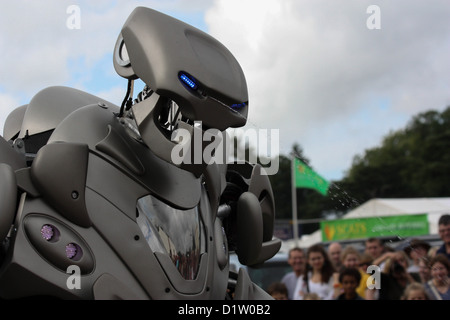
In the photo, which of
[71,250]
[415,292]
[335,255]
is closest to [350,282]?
[415,292]

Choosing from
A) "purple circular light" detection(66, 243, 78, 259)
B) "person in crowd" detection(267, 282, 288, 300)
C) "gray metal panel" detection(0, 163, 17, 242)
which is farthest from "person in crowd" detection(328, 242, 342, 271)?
"gray metal panel" detection(0, 163, 17, 242)

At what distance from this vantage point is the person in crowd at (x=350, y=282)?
5305mm

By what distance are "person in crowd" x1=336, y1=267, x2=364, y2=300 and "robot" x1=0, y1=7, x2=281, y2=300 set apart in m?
3.49

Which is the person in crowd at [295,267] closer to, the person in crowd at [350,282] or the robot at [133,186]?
the person in crowd at [350,282]

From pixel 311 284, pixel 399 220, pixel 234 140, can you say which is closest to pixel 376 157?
pixel 399 220

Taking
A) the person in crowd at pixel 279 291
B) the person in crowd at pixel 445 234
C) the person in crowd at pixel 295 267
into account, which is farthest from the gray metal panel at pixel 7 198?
the person in crowd at pixel 295 267

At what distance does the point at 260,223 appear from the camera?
2410 mm

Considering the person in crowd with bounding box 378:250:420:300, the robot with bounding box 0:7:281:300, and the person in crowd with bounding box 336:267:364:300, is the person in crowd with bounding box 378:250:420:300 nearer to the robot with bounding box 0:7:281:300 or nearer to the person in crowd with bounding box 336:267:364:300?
the person in crowd with bounding box 336:267:364:300

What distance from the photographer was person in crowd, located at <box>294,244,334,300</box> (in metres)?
5.72

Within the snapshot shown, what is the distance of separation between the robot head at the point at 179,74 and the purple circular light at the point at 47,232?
→ 1.25 feet

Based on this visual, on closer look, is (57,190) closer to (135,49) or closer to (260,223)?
(135,49)

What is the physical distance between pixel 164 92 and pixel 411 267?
4.32m

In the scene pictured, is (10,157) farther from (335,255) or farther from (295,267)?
(335,255)

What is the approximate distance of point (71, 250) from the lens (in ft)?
5.73
